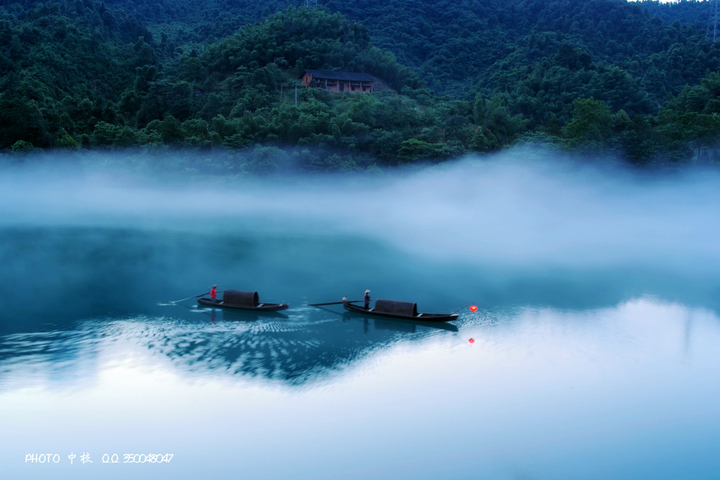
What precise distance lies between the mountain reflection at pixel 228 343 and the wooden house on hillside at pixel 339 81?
1329 inches

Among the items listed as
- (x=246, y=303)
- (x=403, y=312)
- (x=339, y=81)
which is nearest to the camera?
(x=403, y=312)

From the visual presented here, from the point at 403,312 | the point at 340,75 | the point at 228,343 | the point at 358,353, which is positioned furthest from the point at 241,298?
the point at 340,75

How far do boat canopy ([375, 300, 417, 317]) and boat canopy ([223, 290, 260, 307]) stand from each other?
3.47 m

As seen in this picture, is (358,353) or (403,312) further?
(403,312)

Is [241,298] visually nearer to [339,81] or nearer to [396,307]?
[396,307]

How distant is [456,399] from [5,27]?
1874 inches

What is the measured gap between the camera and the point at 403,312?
15219 mm

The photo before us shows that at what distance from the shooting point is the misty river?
31.8 feet

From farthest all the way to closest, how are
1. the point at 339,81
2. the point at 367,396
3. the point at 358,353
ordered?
the point at 339,81
the point at 358,353
the point at 367,396

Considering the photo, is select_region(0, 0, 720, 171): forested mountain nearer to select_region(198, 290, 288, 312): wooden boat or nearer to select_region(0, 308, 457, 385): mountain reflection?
select_region(198, 290, 288, 312): wooden boat

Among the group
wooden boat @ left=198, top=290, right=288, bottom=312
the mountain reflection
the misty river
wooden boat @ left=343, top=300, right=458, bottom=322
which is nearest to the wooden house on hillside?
the misty river

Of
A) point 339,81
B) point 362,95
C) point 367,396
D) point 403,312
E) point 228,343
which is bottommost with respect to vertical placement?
point 367,396

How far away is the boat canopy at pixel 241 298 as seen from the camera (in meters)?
15.6

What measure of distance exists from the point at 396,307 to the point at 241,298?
4385mm
